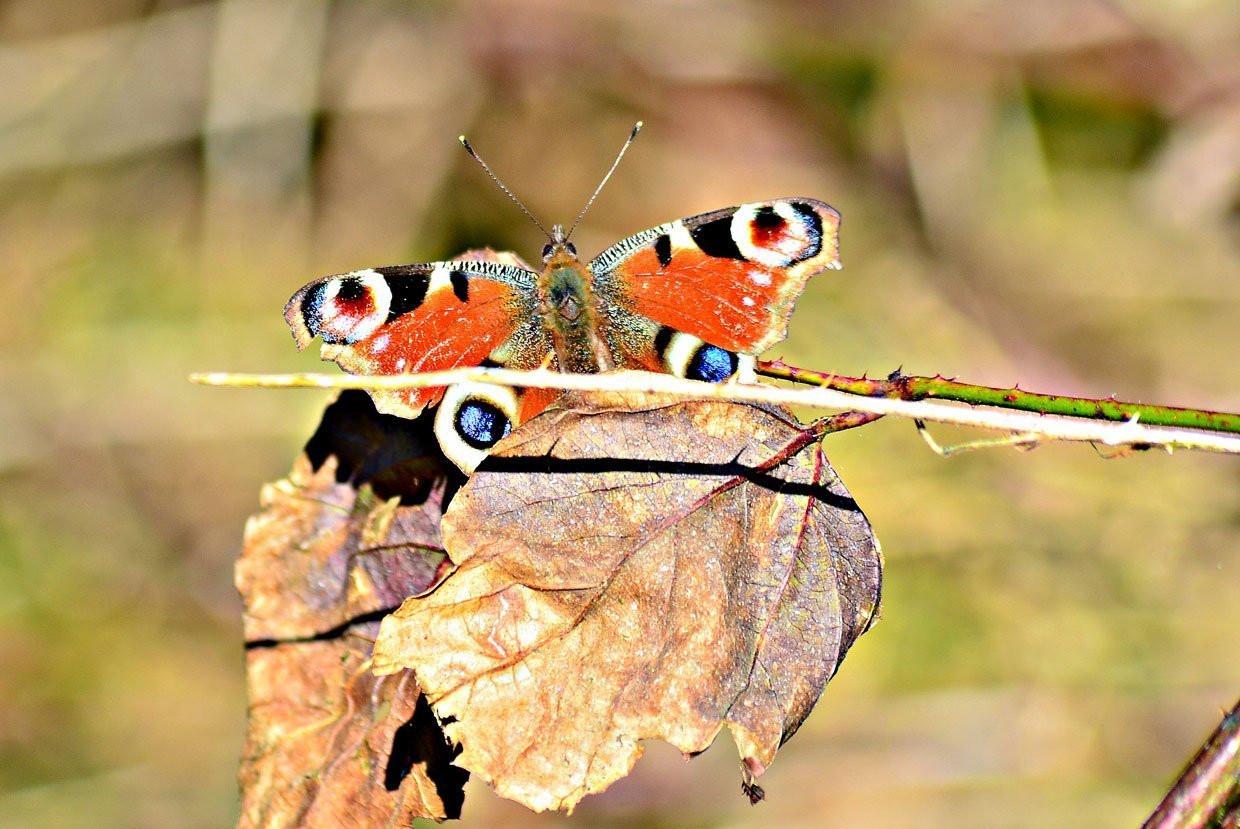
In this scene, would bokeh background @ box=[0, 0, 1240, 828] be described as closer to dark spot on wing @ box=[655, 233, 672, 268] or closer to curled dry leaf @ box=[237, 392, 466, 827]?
curled dry leaf @ box=[237, 392, 466, 827]

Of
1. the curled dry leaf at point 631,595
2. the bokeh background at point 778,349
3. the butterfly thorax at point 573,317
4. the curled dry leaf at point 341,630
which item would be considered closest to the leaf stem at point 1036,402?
the curled dry leaf at point 631,595

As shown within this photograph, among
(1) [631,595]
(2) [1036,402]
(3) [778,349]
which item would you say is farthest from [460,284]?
(3) [778,349]

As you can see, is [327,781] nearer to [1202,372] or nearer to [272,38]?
[272,38]

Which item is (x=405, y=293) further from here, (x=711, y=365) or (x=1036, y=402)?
(x=1036, y=402)

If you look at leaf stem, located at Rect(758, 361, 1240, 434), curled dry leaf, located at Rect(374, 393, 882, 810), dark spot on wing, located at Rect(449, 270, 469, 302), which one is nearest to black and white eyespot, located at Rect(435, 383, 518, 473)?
curled dry leaf, located at Rect(374, 393, 882, 810)

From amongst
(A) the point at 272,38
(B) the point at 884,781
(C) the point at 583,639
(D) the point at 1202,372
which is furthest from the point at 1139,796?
(A) the point at 272,38

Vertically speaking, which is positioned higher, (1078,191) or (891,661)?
(1078,191)
